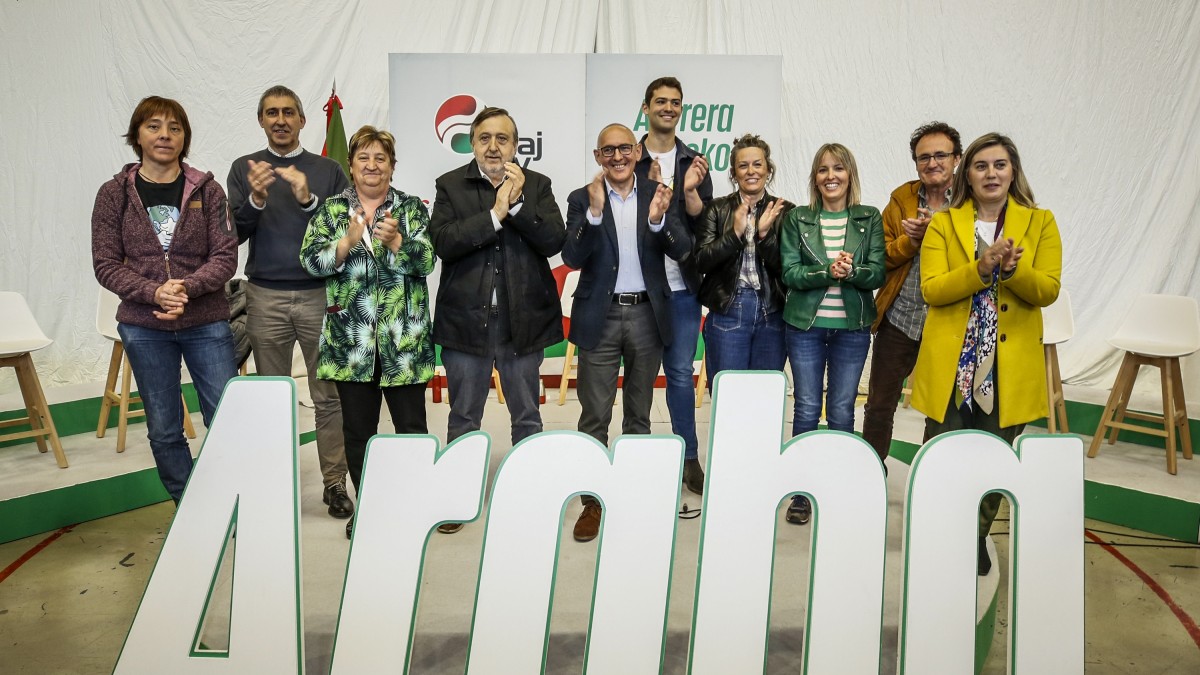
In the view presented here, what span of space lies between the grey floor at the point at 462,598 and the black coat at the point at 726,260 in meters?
0.84

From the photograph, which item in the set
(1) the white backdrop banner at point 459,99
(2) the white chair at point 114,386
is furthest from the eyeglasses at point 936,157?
(2) the white chair at point 114,386

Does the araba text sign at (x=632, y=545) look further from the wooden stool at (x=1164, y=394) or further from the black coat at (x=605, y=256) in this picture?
the wooden stool at (x=1164, y=394)

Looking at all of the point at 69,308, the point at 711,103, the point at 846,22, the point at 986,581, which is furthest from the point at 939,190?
the point at 69,308

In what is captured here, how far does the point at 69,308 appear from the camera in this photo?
5766 millimetres

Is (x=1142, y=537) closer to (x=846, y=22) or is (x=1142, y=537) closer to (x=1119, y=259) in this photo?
(x=1119, y=259)

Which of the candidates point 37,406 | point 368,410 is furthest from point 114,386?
point 368,410

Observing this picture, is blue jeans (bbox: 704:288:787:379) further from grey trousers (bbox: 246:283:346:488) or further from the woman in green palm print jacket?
grey trousers (bbox: 246:283:346:488)

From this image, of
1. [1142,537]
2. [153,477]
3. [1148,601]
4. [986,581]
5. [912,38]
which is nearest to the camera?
[986,581]

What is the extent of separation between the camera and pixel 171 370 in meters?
2.80

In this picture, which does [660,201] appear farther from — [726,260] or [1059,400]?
[1059,400]

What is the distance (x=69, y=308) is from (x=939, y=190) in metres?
5.73

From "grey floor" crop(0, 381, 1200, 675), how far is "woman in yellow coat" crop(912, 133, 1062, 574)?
0.63 meters

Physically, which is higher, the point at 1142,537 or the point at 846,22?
the point at 846,22

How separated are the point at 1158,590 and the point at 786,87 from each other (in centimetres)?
393
